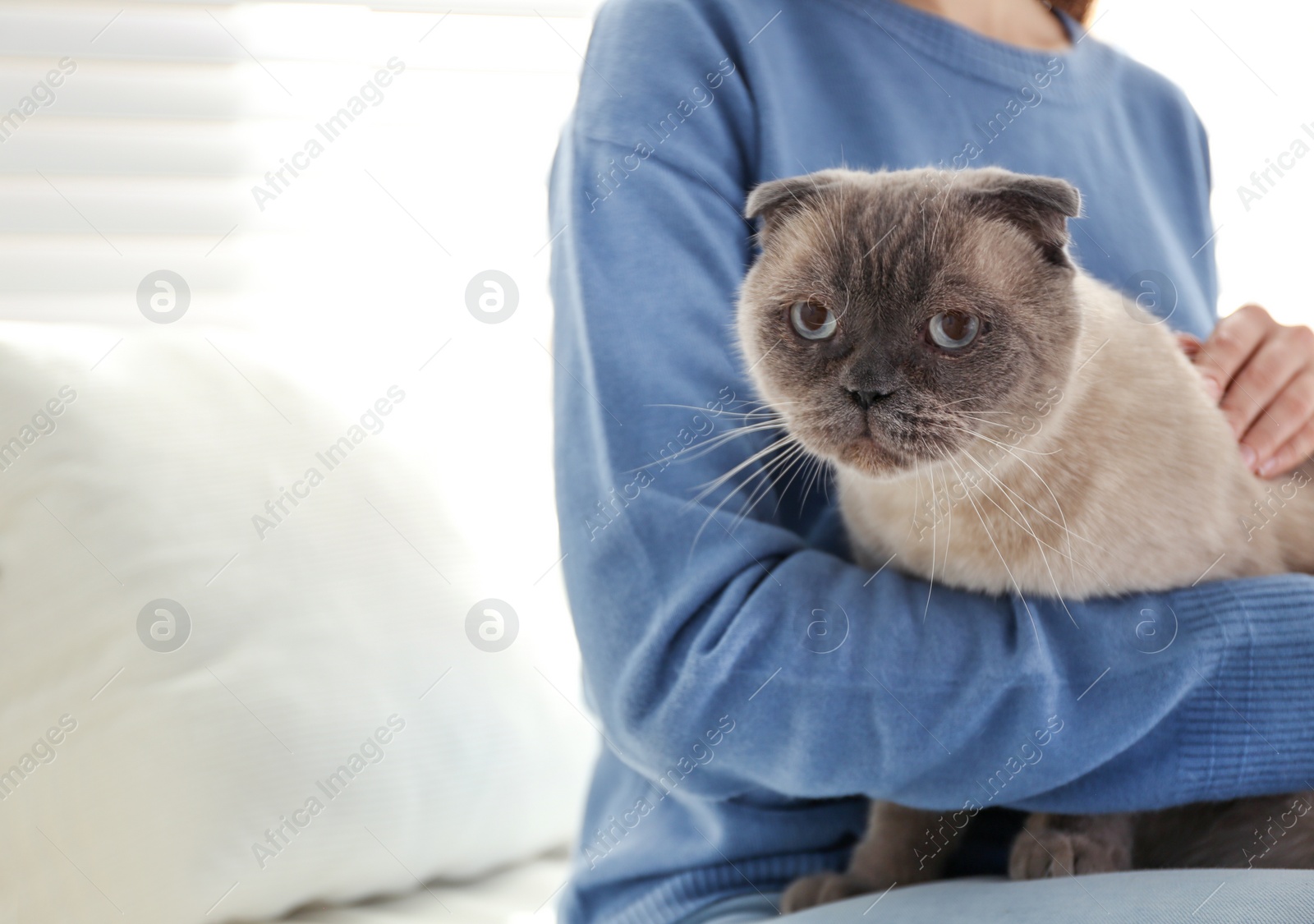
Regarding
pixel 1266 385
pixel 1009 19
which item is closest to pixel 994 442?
pixel 1266 385

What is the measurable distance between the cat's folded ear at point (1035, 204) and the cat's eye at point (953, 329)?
0.12 m

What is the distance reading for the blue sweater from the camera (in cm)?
96

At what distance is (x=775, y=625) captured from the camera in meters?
0.97

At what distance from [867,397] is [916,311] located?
98 mm

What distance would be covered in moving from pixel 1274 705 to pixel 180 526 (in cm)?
134

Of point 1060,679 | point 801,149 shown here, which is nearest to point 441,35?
point 801,149

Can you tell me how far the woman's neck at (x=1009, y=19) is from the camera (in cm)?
139

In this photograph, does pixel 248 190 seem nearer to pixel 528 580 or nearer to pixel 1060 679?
pixel 528 580

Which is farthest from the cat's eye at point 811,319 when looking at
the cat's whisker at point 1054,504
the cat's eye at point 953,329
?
the cat's whisker at point 1054,504

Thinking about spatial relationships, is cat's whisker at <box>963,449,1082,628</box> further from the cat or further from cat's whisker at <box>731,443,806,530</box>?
cat's whisker at <box>731,443,806,530</box>

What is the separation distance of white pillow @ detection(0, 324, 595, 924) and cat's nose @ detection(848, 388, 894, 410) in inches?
31.7

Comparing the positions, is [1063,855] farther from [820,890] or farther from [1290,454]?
[1290,454]

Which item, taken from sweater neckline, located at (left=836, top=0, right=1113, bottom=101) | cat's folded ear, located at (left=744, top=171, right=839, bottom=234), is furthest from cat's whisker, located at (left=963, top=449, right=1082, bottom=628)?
sweater neckline, located at (left=836, top=0, right=1113, bottom=101)

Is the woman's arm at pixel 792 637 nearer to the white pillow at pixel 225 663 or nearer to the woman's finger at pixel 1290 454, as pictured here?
the woman's finger at pixel 1290 454
